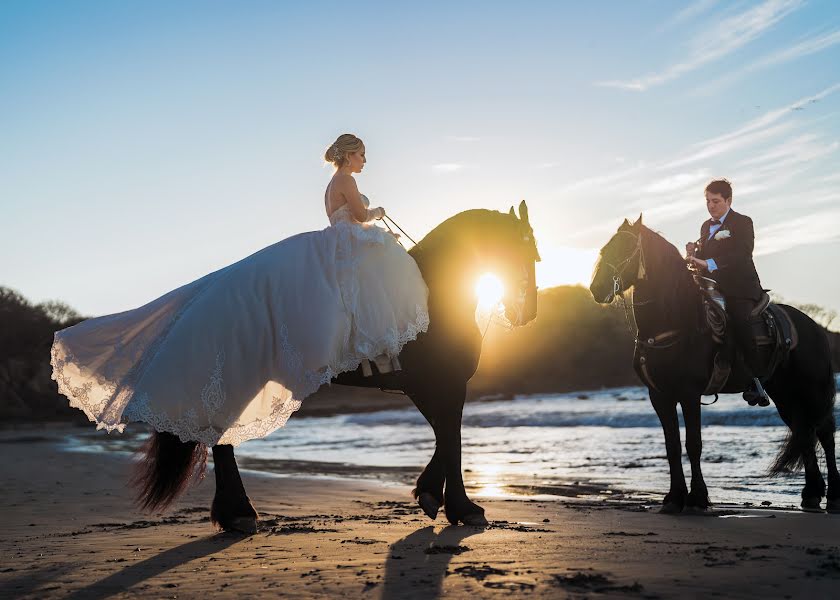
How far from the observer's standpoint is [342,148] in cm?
600

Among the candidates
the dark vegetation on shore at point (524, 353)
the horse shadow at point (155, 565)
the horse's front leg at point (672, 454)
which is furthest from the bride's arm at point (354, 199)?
the dark vegetation on shore at point (524, 353)

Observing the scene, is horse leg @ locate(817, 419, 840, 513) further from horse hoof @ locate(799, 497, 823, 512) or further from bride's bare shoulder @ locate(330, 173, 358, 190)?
bride's bare shoulder @ locate(330, 173, 358, 190)

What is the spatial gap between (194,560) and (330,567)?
0.84m

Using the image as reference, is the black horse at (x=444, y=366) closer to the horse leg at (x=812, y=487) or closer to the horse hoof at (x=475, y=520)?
the horse hoof at (x=475, y=520)

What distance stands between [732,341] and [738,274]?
595mm

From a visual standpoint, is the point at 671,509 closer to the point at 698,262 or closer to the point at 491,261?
the point at 698,262

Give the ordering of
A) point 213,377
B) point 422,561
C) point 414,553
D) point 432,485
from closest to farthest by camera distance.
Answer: point 422,561, point 414,553, point 213,377, point 432,485

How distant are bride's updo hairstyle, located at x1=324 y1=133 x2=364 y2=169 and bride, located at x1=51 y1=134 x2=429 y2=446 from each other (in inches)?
5.1

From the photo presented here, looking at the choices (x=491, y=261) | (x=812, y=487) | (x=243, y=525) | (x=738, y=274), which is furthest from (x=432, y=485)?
(x=812, y=487)

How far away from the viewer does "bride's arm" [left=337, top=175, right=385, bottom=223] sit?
5.94 m

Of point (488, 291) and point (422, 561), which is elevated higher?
point (488, 291)

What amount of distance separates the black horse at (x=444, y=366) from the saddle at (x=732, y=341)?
217cm

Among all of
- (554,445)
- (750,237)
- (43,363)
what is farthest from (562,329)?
(750,237)

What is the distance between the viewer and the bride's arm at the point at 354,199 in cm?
594
